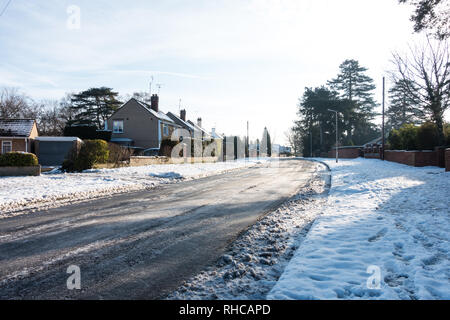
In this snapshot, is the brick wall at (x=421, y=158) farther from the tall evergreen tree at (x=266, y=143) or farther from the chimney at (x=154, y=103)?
the tall evergreen tree at (x=266, y=143)

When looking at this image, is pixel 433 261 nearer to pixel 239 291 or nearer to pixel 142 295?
pixel 239 291

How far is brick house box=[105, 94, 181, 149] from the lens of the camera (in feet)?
129

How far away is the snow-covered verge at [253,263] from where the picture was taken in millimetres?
3100

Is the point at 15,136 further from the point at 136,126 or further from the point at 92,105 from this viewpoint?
the point at 92,105

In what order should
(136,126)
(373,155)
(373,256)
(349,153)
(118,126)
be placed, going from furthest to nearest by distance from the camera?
(349,153) < (373,155) < (118,126) < (136,126) < (373,256)

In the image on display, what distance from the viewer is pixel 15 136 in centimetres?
2848

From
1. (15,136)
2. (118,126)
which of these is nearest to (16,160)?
(15,136)

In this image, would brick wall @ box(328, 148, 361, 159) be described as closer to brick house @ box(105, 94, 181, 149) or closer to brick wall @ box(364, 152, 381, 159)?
brick wall @ box(364, 152, 381, 159)

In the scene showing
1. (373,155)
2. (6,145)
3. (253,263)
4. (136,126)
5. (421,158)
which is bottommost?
(253,263)

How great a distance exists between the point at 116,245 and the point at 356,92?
69.5 m


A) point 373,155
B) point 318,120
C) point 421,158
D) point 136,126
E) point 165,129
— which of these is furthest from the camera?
point 318,120

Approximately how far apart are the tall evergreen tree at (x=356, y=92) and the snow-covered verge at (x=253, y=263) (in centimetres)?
5869

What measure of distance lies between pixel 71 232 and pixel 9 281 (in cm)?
218

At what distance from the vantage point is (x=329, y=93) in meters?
63.6
